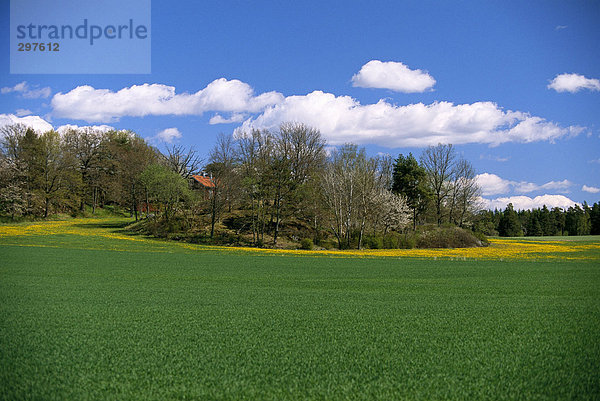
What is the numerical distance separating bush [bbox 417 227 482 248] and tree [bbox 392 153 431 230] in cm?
812

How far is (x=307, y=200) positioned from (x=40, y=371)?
44.1m

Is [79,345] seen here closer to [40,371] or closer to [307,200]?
[40,371]

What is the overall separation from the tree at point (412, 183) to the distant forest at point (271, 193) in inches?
5.7

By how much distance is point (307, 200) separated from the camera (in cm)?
4938

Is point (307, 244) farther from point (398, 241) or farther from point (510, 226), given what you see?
point (510, 226)

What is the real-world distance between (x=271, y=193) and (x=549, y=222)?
77.8 meters

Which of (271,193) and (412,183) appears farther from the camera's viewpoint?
(412,183)

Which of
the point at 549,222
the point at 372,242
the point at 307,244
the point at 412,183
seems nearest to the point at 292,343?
the point at 307,244

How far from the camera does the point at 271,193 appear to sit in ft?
156

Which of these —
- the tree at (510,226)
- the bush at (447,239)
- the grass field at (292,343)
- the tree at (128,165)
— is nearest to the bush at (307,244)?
the bush at (447,239)

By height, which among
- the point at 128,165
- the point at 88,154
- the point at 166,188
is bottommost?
the point at 166,188

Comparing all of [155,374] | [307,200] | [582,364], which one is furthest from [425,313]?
[307,200]

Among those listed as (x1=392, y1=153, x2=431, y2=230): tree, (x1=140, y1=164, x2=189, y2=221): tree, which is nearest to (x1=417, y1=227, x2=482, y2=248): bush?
(x1=392, y1=153, x2=431, y2=230): tree

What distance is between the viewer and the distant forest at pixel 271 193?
49.0 meters
